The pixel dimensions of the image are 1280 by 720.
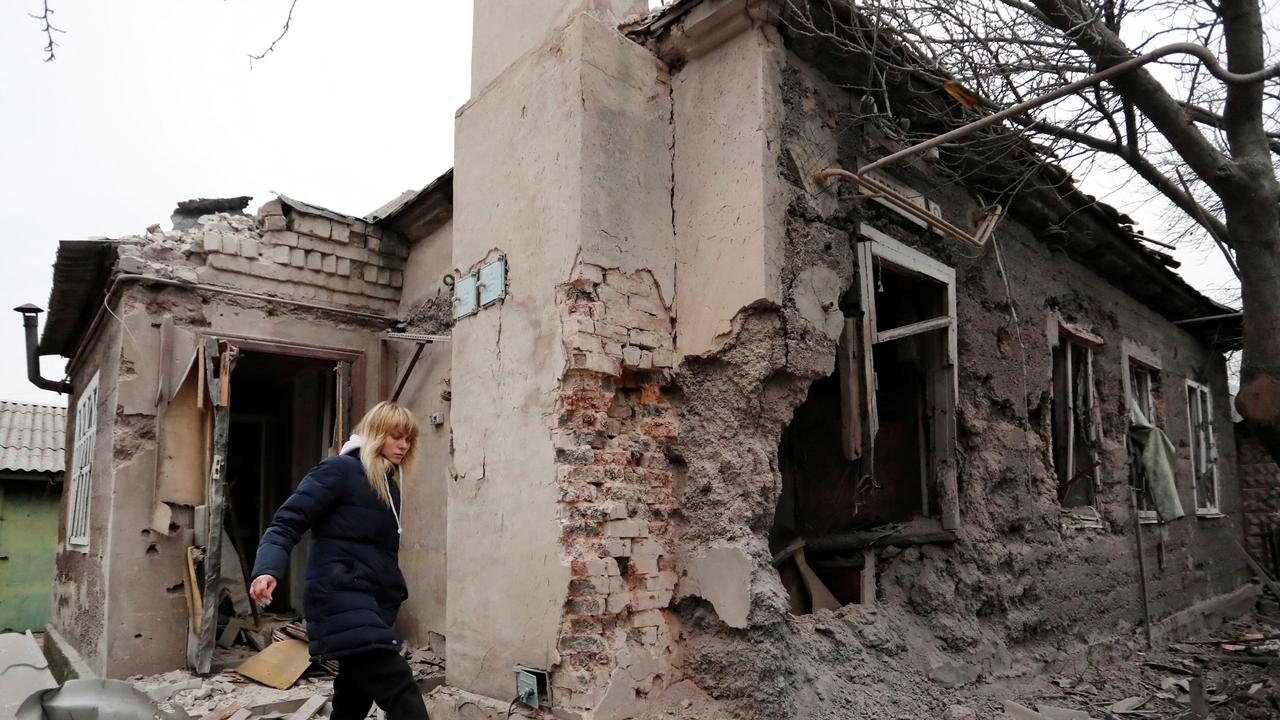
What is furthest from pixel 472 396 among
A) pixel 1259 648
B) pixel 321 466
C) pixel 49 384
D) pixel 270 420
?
pixel 1259 648

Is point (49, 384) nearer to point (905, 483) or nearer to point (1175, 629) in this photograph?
point (905, 483)

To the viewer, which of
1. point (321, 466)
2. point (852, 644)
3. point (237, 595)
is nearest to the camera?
point (321, 466)

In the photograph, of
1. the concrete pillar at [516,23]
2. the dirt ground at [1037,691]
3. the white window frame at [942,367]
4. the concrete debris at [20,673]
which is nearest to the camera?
the dirt ground at [1037,691]

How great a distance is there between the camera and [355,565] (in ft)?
10.8

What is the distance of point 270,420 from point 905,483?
7227 millimetres

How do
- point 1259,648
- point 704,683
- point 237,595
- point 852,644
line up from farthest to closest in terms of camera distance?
point 1259,648 → point 237,595 → point 852,644 → point 704,683

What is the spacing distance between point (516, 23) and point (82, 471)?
5.96 meters

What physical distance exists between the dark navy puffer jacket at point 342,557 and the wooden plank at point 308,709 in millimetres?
2325

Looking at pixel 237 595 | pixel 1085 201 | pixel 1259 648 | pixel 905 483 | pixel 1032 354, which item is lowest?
pixel 1259 648

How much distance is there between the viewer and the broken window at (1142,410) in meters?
8.25

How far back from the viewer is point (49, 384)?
893 cm

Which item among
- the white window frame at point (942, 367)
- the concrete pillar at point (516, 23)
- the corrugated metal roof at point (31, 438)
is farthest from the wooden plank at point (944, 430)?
the corrugated metal roof at point (31, 438)

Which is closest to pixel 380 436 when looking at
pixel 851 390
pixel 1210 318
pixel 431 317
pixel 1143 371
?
pixel 851 390

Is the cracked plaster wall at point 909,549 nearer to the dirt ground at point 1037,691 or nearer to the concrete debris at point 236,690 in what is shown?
the dirt ground at point 1037,691
